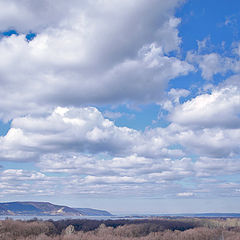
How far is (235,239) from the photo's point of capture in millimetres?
129500

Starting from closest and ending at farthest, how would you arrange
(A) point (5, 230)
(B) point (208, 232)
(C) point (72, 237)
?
(C) point (72, 237), (A) point (5, 230), (B) point (208, 232)

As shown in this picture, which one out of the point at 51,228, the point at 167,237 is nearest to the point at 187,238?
the point at 167,237

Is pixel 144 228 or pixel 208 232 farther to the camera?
pixel 144 228

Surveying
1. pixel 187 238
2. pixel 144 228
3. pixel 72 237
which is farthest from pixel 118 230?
pixel 72 237

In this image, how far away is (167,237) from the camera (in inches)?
5541

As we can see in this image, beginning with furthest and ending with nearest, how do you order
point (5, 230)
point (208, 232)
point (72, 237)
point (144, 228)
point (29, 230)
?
point (144, 228)
point (208, 232)
point (29, 230)
point (5, 230)
point (72, 237)

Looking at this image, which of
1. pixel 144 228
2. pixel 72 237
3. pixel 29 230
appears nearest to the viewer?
pixel 72 237

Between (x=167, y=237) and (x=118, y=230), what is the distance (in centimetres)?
3303

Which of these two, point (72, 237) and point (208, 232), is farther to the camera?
point (208, 232)

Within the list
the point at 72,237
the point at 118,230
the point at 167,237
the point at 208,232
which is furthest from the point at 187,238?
the point at 72,237

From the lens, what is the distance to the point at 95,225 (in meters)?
197

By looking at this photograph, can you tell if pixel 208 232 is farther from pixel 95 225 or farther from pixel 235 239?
pixel 95 225

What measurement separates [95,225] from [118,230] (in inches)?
1380

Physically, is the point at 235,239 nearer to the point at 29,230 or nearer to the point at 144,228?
the point at 144,228
